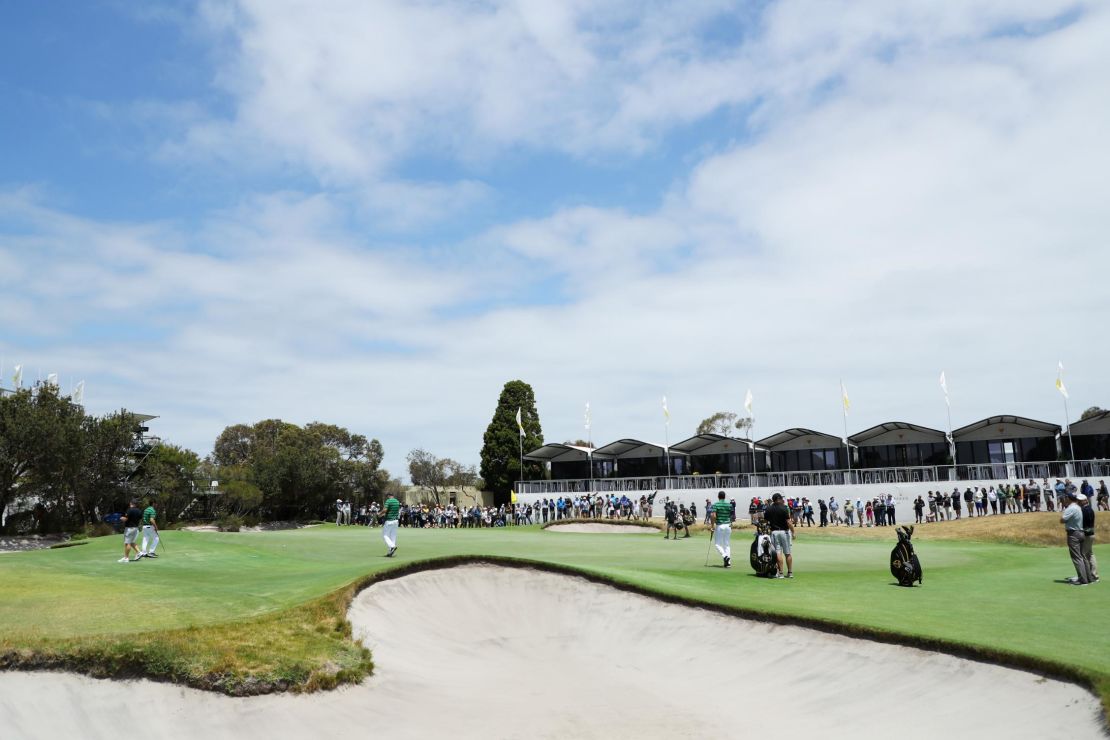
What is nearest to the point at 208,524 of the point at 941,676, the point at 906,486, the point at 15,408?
the point at 15,408

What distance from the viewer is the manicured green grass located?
11.0 m

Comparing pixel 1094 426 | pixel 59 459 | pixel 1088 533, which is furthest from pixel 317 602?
pixel 1094 426

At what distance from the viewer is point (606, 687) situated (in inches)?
505

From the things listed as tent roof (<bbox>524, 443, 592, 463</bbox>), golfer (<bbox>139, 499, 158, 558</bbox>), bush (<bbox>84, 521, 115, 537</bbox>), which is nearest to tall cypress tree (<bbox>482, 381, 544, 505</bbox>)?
tent roof (<bbox>524, 443, 592, 463</bbox>)

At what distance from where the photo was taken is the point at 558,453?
7406 cm

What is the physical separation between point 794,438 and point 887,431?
727 cm

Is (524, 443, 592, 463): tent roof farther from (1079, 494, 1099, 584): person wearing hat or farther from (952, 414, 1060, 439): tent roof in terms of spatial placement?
(1079, 494, 1099, 584): person wearing hat

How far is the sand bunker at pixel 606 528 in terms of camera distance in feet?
140

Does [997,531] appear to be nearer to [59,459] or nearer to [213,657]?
[213,657]

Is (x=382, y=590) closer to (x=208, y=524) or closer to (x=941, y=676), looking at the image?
(x=941, y=676)

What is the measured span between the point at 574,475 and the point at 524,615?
58228mm

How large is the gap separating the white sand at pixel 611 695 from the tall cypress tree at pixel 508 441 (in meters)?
65.2

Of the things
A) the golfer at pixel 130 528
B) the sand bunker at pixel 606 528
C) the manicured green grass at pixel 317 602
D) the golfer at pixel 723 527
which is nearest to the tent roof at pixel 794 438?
the sand bunker at pixel 606 528

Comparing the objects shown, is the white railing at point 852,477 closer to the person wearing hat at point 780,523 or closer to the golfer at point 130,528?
the person wearing hat at point 780,523
